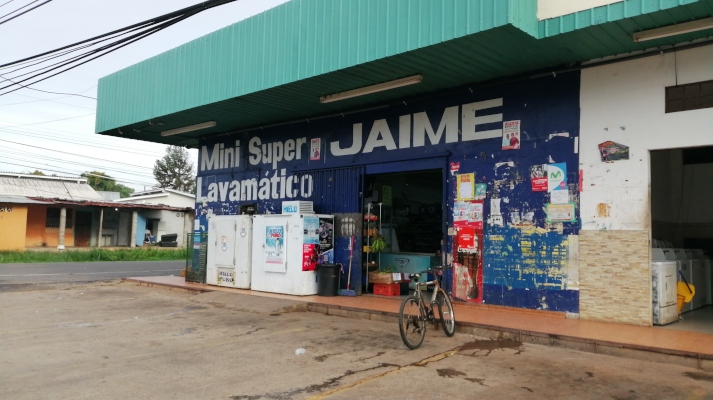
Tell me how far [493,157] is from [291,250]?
500cm

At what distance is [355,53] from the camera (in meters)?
9.30

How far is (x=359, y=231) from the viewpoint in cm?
1234

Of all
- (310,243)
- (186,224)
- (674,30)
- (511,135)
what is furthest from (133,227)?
(674,30)

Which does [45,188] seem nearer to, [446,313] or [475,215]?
[475,215]

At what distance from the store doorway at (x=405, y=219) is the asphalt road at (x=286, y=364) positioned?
350 cm

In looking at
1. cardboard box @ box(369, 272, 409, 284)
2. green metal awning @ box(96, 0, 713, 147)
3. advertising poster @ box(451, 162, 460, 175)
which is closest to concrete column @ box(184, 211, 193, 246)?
green metal awning @ box(96, 0, 713, 147)

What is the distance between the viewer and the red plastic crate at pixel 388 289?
11.9m

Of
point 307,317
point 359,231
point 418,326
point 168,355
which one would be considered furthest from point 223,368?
point 359,231

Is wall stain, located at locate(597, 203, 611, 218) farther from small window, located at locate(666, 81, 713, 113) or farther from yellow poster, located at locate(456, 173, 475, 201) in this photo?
yellow poster, located at locate(456, 173, 475, 201)

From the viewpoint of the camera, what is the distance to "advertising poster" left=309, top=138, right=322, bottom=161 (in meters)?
13.5

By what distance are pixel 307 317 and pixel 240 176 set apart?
6.83m

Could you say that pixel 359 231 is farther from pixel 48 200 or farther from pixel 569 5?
pixel 48 200

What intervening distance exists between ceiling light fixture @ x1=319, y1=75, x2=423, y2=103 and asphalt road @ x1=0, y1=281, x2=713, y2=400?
15.0ft

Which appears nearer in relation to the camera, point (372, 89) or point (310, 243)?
point (372, 89)
